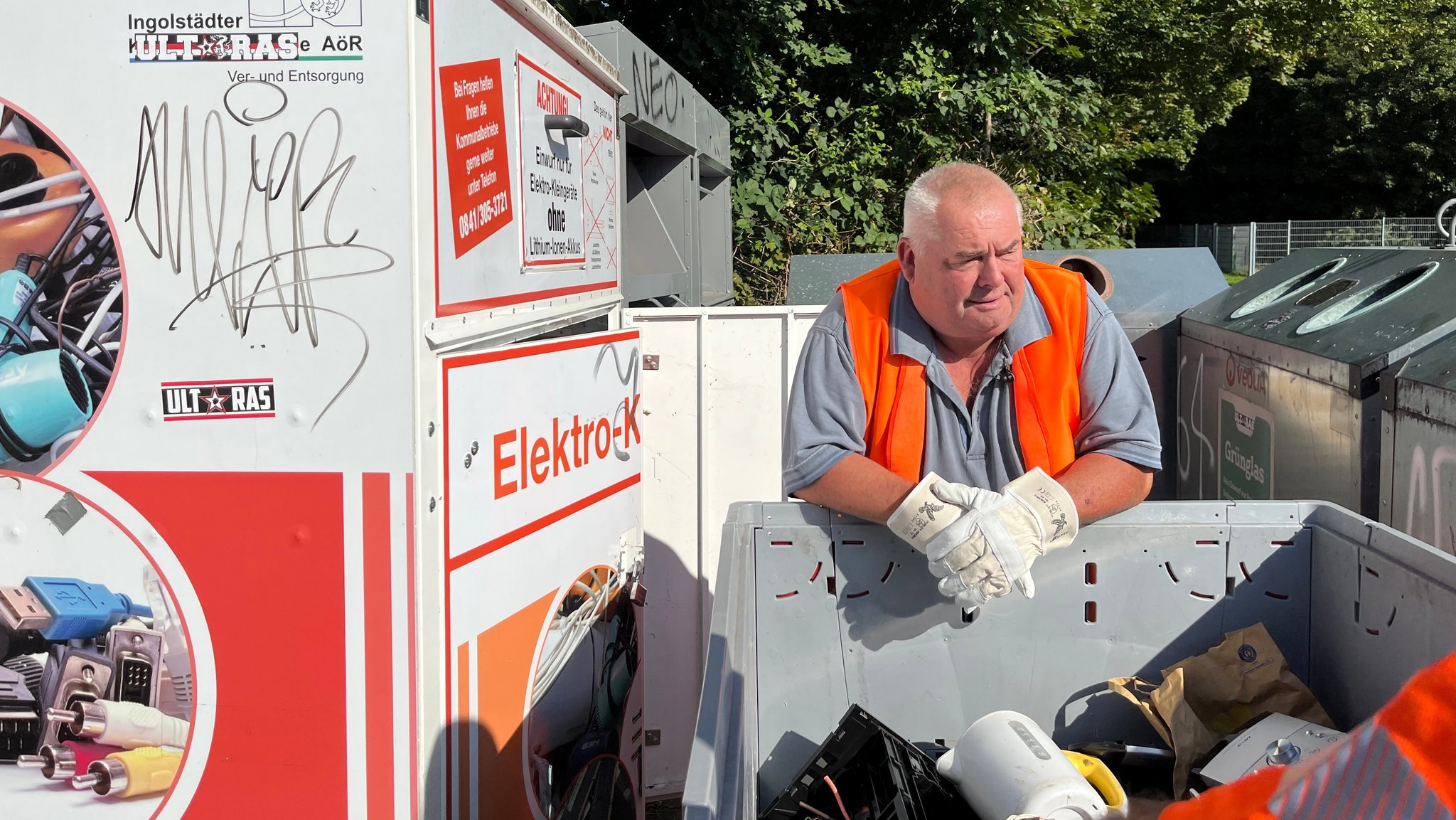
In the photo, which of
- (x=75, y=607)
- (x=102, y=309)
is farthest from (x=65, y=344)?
(x=75, y=607)

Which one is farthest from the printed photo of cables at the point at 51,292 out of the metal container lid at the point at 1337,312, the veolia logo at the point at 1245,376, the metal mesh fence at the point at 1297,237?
the metal mesh fence at the point at 1297,237

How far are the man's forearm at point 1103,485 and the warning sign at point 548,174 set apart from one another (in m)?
1.35

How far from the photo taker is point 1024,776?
1960 mm

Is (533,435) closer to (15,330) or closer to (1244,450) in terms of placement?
(15,330)

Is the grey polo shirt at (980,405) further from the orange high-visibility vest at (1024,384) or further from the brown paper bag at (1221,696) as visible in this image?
the brown paper bag at (1221,696)

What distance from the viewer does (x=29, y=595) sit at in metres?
2.11

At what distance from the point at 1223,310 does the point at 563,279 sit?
3.04 meters

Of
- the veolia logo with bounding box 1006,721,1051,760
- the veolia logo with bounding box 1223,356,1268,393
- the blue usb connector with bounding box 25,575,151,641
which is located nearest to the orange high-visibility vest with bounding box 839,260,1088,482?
the veolia logo with bounding box 1006,721,1051,760

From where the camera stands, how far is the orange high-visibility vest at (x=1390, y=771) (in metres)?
0.77

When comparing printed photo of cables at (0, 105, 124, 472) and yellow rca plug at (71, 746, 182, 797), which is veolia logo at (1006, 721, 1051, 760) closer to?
yellow rca plug at (71, 746, 182, 797)

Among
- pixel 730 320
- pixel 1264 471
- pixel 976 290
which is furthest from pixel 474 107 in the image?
pixel 1264 471

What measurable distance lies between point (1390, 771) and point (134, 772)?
211 cm

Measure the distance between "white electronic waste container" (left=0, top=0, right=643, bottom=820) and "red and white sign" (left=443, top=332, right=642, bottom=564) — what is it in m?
0.03

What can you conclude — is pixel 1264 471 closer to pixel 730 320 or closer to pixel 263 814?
Result: pixel 730 320
